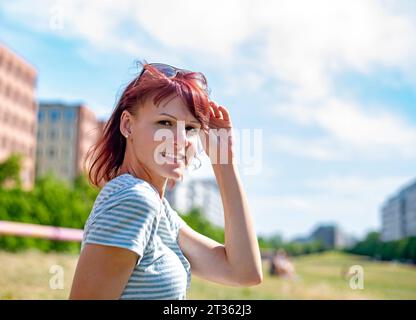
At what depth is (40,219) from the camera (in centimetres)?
2250

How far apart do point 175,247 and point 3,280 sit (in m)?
6.13

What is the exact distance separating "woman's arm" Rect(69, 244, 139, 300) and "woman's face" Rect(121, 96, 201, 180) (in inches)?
10.5

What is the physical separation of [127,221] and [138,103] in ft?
1.12

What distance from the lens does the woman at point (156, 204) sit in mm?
1285

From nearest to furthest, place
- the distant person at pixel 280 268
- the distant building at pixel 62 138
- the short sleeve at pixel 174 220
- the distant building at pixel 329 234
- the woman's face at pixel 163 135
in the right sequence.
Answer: the woman's face at pixel 163 135 < the short sleeve at pixel 174 220 < the distant person at pixel 280 268 < the distant building at pixel 62 138 < the distant building at pixel 329 234

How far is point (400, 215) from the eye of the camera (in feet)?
275

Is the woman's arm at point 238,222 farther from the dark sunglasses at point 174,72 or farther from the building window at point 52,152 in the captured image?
the building window at point 52,152

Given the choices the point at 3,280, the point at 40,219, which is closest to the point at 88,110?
the point at 40,219

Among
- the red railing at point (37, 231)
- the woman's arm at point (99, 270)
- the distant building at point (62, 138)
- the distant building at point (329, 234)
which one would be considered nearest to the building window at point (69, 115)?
Result: the distant building at point (62, 138)

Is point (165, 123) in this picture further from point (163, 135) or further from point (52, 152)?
point (52, 152)

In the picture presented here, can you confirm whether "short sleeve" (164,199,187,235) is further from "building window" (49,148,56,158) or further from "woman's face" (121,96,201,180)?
"building window" (49,148,56,158)

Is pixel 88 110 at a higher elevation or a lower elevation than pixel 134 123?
higher
